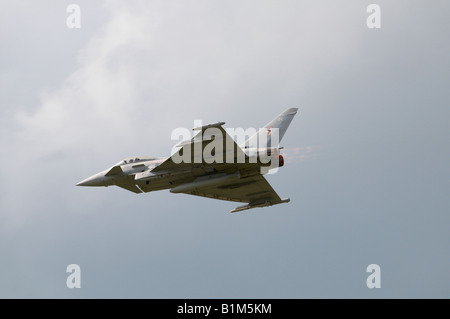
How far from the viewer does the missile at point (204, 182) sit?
47.3 meters

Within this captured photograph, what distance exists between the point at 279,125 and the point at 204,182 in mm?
6072

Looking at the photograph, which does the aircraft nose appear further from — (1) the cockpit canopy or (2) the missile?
(2) the missile

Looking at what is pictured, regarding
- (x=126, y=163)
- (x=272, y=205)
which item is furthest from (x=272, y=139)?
(x=126, y=163)

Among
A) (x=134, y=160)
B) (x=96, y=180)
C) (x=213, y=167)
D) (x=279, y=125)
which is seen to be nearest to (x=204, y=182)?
(x=213, y=167)

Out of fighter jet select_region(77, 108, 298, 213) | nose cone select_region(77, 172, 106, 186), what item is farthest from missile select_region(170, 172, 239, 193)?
nose cone select_region(77, 172, 106, 186)

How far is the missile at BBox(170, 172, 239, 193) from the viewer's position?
4728cm

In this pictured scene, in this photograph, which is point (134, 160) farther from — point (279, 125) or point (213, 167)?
point (279, 125)

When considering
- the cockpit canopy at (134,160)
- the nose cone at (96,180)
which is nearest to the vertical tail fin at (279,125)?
the cockpit canopy at (134,160)

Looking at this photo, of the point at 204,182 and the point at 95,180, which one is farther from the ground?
the point at 95,180

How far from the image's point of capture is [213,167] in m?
46.8

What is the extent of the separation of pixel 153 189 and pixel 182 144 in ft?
19.5

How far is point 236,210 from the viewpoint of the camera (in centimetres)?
5175

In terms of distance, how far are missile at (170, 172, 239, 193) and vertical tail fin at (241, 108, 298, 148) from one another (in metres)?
2.20

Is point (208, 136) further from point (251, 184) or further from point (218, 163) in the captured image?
point (251, 184)
